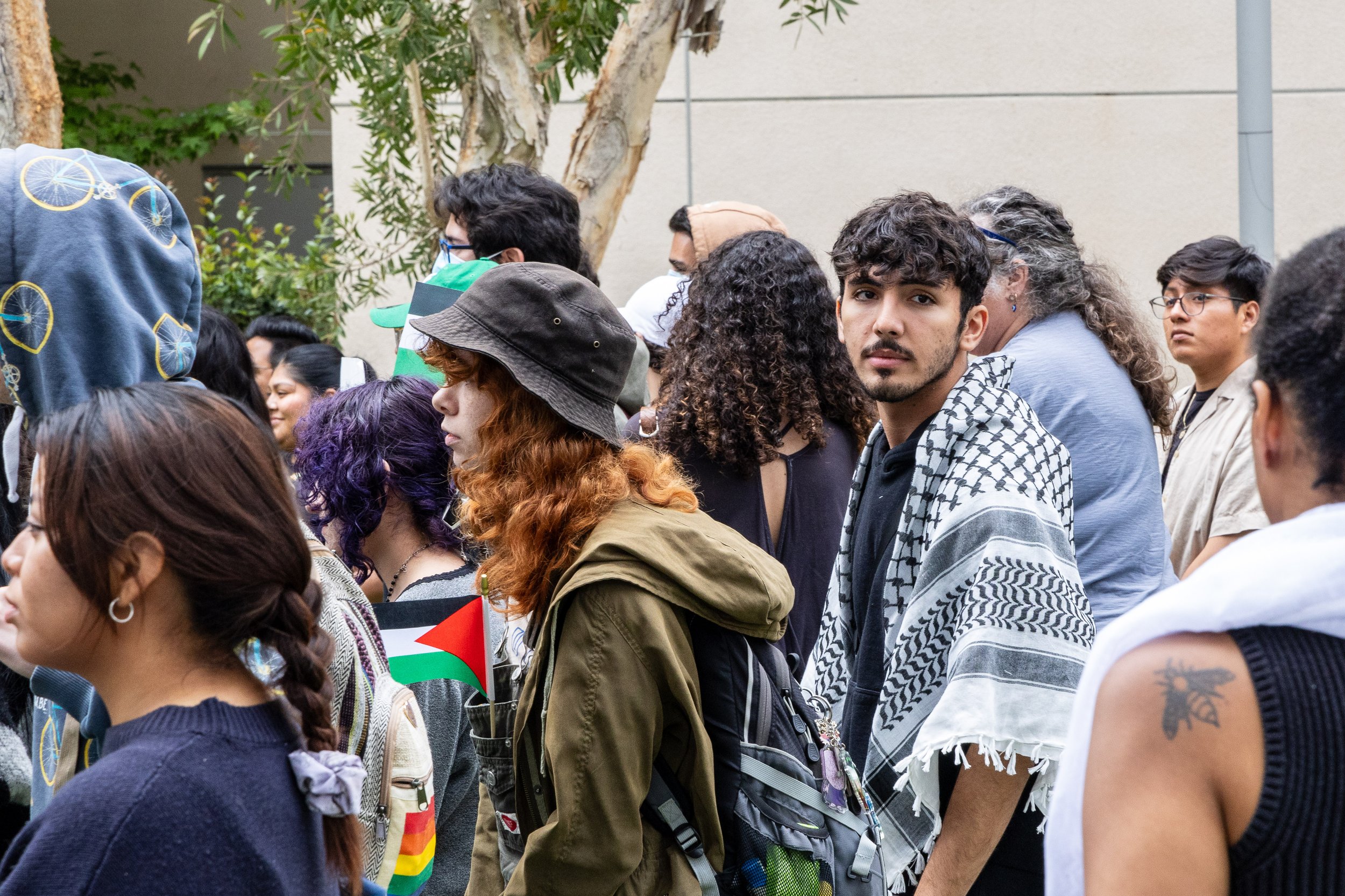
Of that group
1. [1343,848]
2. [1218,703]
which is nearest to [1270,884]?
[1343,848]

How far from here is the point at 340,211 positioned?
852cm

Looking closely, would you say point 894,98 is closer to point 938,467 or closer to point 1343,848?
point 938,467

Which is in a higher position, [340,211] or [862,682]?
[340,211]

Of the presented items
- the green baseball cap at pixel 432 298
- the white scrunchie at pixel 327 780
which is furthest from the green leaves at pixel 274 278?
the white scrunchie at pixel 327 780

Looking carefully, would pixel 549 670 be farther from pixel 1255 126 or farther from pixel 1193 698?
pixel 1255 126

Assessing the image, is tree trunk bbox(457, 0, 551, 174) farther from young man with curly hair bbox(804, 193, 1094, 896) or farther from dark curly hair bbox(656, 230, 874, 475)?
young man with curly hair bbox(804, 193, 1094, 896)

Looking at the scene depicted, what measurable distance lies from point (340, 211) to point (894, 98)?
3.95m

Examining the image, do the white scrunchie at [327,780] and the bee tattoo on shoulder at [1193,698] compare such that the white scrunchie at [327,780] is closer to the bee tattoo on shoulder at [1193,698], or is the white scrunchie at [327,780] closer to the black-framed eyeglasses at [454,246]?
the bee tattoo on shoulder at [1193,698]

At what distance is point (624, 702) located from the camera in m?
1.95

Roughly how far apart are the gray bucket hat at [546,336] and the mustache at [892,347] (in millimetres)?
654

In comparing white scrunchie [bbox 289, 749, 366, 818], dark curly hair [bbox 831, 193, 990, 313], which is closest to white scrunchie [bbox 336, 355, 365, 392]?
dark curly hair [bbox 831, 193, 990, 313]

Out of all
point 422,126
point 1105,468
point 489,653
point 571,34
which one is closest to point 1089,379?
point 1105,468

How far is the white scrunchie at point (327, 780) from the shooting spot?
1448mm

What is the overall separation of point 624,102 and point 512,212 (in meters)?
1.33
